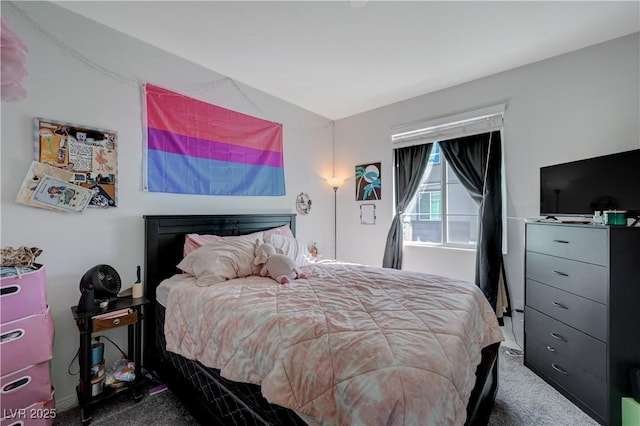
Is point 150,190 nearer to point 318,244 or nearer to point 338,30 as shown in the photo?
point 338,30

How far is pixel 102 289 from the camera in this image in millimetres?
1779

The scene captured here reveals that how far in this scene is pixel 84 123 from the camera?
191 centimetres

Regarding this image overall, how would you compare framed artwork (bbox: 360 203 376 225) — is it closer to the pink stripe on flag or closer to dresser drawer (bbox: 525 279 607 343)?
the pink stripe on flag

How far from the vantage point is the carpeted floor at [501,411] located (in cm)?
167

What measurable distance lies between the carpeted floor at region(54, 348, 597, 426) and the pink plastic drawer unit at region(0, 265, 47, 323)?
2.75 feet

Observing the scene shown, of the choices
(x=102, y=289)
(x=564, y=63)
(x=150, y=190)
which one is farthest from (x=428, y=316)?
(x=564, y=63)

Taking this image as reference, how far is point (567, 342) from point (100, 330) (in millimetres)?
3258

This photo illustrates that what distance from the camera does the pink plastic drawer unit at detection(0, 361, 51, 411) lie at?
1.32m

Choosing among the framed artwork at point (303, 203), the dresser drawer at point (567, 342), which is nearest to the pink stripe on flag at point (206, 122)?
the framed artwork at point (303, 203)

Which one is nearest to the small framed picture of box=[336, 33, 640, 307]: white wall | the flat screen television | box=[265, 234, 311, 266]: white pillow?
box=[265, 234, 311, 266]: white pillow

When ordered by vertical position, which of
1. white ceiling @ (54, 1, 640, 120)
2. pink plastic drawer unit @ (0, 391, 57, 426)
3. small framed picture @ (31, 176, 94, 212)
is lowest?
pink plastic drawer unit @ (0, 391, 57, 426)

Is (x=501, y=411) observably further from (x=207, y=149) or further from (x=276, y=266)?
(x=207, y=149)

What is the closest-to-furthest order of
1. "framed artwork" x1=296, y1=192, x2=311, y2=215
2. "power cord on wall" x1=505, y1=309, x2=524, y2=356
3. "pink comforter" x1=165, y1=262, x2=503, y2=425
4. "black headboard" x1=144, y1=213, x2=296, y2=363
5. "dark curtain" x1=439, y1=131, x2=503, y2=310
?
"pink comforter" x1=165, y1=262, x2=503, y2=425 → "black headboard" x1=144, y1=213, x2=296, y2=363 → "power cord on wall" x1=505, y1=309, x2=524, y2=356 → "dark curtain" x1=439, y1=131, x2=503, y2=310 → "framed artwork" x1=296, y1=192, x2=311, y2=215

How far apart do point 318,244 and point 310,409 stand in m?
2.92
